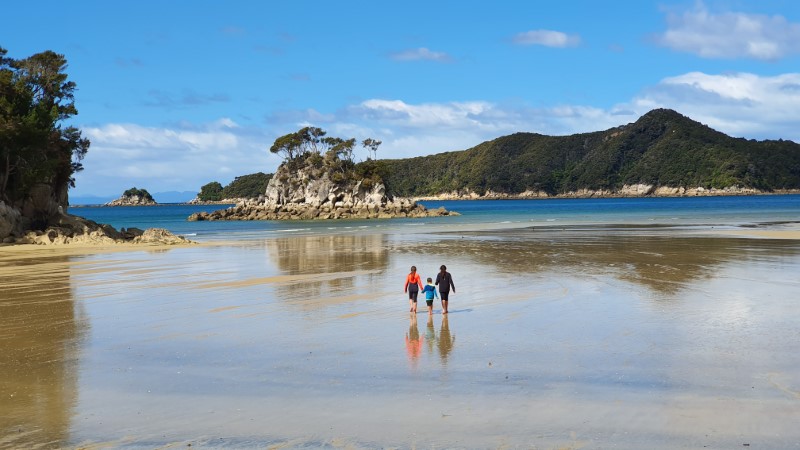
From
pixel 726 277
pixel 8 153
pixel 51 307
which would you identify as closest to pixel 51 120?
pixel 8 153

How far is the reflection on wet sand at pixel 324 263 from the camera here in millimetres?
21094

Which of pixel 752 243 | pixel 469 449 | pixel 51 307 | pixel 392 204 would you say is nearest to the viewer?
pixel 469 449

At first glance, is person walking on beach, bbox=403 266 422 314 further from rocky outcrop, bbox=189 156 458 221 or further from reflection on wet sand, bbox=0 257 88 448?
rocky outcrop, bbox=189 156 458 221

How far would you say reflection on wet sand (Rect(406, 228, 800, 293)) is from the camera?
2405cm

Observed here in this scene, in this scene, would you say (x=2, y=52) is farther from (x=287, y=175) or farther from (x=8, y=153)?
(x=287, y=175)

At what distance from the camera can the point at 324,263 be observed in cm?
3020

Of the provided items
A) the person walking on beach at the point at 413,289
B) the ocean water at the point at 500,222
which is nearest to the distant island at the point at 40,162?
the ocean water at the point at 500,222

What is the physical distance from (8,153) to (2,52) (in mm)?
10557

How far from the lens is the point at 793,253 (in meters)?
30.2

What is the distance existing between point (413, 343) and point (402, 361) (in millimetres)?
1455

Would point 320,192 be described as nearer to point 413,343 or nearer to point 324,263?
point 324,263

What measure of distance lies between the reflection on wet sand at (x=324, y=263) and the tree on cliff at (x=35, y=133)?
18.9 m

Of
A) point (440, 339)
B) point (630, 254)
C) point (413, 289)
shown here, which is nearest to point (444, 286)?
point (413, 289)

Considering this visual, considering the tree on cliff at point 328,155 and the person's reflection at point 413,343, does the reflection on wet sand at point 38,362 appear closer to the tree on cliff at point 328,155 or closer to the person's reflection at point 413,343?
the person's reflection at point 413,343
